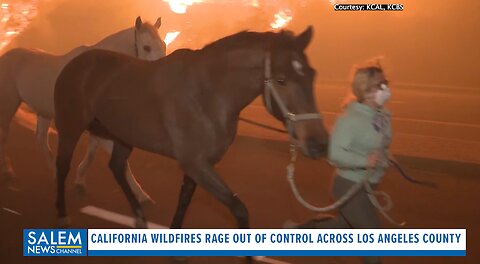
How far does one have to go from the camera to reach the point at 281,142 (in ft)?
27.1

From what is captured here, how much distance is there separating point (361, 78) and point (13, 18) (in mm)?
14036

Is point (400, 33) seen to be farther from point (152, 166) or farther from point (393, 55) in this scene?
point (152, 166)

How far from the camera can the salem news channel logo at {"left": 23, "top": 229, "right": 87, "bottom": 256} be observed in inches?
134

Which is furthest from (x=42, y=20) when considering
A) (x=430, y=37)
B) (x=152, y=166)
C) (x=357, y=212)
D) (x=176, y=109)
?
(x=357, y=212)

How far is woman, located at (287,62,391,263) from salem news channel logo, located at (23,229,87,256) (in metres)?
2.04

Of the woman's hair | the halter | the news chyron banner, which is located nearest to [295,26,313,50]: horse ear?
the halter

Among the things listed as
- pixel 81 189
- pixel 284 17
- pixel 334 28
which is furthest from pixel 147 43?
pixel 334 28

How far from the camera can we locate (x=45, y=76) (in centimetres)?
539

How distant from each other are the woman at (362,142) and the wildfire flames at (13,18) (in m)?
13.2

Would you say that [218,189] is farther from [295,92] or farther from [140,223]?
[140,223]

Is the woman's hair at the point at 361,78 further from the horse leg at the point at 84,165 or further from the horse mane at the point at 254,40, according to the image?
the horse leg at the point at 84,165

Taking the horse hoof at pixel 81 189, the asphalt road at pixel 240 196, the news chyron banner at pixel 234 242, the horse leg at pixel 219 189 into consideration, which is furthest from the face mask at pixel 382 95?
the horse hoof at pixel 81 189

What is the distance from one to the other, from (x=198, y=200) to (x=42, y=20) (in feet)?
48.5

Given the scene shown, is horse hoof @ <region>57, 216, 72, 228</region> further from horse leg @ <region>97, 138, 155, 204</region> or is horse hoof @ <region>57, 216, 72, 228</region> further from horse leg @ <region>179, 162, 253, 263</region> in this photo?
horse leg @ <region>179, 162, 253, 263</region>
